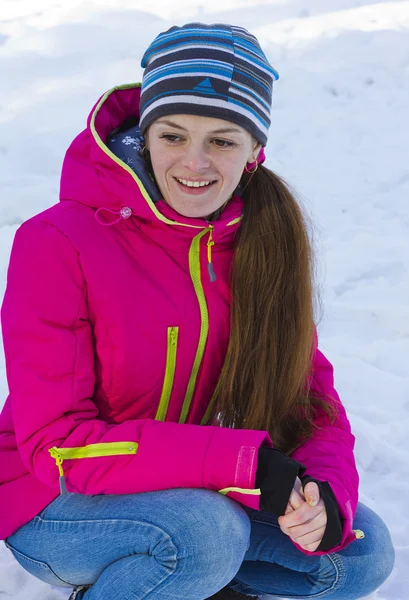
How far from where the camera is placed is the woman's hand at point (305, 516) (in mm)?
1750

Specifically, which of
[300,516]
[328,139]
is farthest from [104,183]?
[328,139]

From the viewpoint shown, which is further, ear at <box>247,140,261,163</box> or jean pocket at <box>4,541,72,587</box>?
ear at <box>247,140,261,163</box>

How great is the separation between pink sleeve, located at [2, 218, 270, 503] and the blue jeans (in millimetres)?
52

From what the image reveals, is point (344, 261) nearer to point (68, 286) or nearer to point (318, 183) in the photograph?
point (318, 183)

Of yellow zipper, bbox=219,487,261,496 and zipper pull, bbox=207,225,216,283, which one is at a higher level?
zipper pull, bbox=207,225,216,283

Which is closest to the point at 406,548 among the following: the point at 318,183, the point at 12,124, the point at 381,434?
the point at 381,434

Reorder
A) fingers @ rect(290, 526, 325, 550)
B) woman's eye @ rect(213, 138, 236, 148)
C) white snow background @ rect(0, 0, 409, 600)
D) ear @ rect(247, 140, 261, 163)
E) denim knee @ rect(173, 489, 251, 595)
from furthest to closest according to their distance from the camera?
white snow background @ rect(0, 0, 409, 600)
ear @ rect(247, 140, 261, 163)
woman's eye @ rect(213, 138, 236, 148)
fingers @ rect(290, 526, 325, 550)
denim knee @ rect(173, 489, 251, 595)

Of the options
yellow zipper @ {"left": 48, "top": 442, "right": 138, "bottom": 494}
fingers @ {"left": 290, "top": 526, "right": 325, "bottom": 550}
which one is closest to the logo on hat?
yellow zipper @ {"left": 48, "top": 442, "right": 138, "bottom": 494}

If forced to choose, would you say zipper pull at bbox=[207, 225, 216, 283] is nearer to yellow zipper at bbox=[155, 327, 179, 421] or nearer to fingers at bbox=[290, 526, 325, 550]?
yellow zipper at bbox=[155, 327, 179, 421]

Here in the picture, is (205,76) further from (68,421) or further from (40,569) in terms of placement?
(40,569)

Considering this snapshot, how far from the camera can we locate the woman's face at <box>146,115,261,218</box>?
1.84 m

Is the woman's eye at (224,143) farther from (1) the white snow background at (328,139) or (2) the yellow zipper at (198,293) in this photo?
(1) the white snow background at (328,139)

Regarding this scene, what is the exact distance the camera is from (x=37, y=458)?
1.74 meters

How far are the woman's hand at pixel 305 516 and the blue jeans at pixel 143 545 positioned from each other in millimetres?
104
